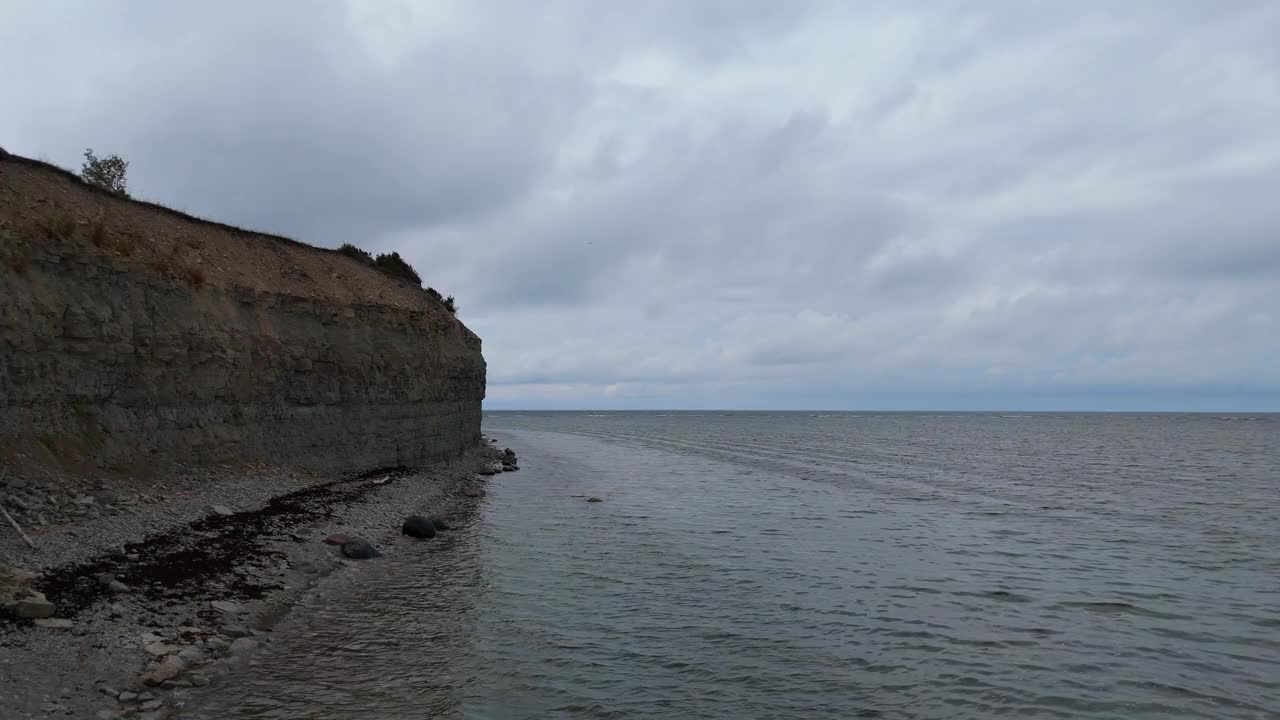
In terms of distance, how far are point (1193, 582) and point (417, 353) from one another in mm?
32037

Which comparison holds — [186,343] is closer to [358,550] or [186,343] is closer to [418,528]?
[418,528]

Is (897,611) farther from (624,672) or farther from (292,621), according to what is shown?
(292,621)

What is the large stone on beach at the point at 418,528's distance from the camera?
2298 centimetres

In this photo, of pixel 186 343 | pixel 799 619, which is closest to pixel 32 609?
pixel 799 619

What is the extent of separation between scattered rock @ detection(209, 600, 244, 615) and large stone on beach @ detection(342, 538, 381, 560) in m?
5.36

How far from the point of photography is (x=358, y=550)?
19.2 m

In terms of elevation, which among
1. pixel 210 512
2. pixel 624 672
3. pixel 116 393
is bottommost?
pixel 624 672

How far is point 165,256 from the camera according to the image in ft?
78.5

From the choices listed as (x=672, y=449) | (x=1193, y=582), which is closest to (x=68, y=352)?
(x=1193, y=582)

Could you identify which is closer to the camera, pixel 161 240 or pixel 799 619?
pixel 799 619

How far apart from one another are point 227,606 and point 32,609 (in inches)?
120

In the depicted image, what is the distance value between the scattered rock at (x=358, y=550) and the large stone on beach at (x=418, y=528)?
3189 millimetres

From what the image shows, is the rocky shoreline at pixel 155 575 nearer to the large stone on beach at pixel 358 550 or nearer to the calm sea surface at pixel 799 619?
the large stone on beach at pixel 358 550

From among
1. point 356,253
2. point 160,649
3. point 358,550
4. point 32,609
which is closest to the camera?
point 32,609
